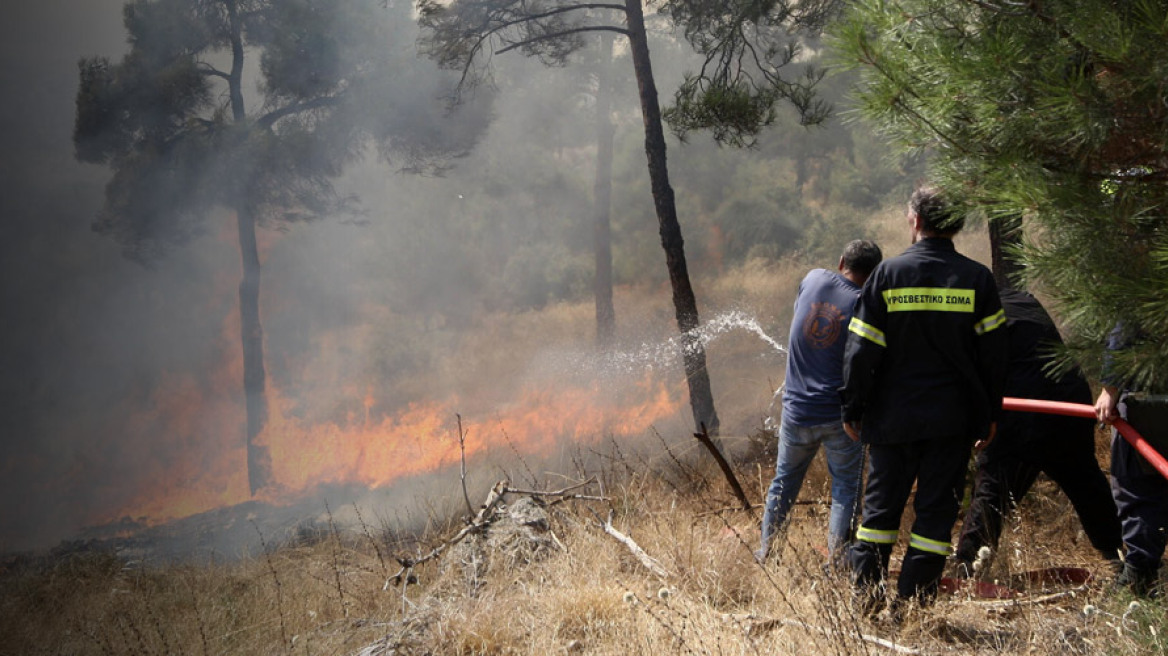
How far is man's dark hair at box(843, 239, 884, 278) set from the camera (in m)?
4.30

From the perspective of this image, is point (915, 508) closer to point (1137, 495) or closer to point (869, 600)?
point (869, 600)

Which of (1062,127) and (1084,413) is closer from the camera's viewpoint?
(1062,127)

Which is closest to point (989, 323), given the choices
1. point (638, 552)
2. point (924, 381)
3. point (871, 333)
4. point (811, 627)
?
point (924, 381)

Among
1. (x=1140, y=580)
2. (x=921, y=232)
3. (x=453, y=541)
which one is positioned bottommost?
(x=453, y=541)

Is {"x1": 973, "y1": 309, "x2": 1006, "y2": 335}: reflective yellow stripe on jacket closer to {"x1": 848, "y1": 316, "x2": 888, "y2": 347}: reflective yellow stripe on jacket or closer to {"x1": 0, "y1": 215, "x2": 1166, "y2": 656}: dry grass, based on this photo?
{"x1": 848, "y1": 316, "x2": 888, "y2": 347}: reflective yellow stripe on jacket

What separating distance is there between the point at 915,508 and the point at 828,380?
0.89m

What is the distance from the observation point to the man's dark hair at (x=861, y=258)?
14.1 feet

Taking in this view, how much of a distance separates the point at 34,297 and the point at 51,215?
6.51 feet

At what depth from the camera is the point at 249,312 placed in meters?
16.5

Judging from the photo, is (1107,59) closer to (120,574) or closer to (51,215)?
(120,574)

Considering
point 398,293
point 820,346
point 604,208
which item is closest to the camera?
point 820,346

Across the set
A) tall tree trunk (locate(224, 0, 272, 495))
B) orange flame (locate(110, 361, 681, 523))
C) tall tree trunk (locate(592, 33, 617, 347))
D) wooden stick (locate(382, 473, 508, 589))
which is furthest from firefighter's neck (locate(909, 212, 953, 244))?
tall tree trunk (locate(592, 33, 617, 347))

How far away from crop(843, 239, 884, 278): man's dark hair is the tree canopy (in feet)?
4.25

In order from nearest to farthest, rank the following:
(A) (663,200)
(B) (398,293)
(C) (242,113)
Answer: (A) (663,200)
(C) (242,113)
(B) (398,293)
